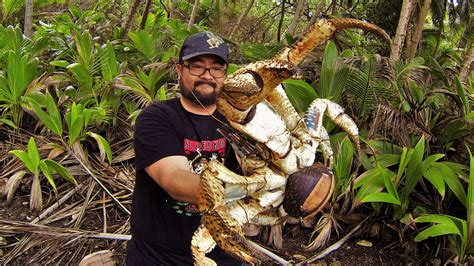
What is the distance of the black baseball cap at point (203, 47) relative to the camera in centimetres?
159

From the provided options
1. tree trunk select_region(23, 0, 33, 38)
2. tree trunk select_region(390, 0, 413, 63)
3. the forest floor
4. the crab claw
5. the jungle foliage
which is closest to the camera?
the crab claw

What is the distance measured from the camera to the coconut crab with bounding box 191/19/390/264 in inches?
41.3

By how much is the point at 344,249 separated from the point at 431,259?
1.97 feet

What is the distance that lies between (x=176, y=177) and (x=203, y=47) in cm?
48

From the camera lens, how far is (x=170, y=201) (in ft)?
5.92

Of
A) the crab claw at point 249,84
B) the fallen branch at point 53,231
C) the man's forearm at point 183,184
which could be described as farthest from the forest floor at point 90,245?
the crab claw at point 249,84

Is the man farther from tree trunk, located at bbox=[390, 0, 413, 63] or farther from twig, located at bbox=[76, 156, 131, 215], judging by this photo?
tree trunk, located at bbox=[390, 0, 413, 63]

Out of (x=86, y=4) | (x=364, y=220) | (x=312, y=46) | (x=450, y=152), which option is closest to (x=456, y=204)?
(x=450, y=152)

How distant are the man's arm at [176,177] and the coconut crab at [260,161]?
143 mm

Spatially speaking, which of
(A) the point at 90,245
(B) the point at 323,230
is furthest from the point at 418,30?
(A) the point at 90,245

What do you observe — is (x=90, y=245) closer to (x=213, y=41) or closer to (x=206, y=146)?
(x=206, y=146)

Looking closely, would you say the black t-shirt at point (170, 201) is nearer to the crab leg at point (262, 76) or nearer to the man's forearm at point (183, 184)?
the man's forearm at point (183, 184)

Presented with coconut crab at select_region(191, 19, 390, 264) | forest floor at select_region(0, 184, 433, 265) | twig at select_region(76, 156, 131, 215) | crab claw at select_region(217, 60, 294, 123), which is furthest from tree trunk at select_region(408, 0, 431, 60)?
crab claw at select_region(217, 60, 294, 123)

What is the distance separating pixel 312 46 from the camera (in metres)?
1.14
